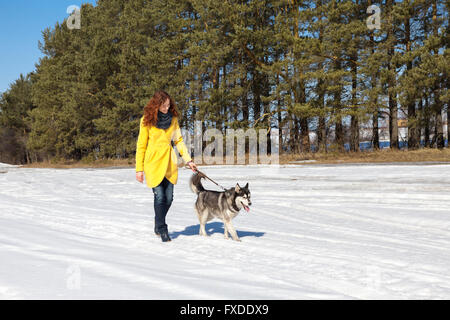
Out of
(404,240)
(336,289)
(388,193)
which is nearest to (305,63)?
(388,193)

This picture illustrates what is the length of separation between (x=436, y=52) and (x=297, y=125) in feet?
33.4

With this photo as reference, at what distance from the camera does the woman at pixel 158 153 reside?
516 cm

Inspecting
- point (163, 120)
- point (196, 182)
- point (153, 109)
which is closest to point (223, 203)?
point (196, 182)

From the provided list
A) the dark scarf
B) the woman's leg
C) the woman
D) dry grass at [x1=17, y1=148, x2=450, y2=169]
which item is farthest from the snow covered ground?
dry grass at [x1=17, y1=148, x2=450, y2=169]

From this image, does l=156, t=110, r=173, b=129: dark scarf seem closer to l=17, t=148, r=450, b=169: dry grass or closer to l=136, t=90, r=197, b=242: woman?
l=136, t=90, r=197, b=242: woman

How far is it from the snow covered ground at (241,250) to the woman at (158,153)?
68 cm

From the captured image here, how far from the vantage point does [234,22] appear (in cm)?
2572

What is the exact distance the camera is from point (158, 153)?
5.20m

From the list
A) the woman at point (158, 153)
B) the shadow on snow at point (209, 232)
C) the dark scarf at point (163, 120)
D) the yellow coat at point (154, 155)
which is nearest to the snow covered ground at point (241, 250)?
the shadow on snow at point (209, 232)

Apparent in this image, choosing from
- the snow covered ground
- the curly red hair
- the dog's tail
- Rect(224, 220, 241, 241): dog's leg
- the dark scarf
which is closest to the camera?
the snow covered ground

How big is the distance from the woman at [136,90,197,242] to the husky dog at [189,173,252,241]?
648 millimetres

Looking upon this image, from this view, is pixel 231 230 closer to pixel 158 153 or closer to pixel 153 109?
pixel 158 153

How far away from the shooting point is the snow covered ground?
3199 mm

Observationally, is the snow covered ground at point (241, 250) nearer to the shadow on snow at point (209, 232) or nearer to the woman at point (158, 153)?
the shadow on snow at point (209, 232)
